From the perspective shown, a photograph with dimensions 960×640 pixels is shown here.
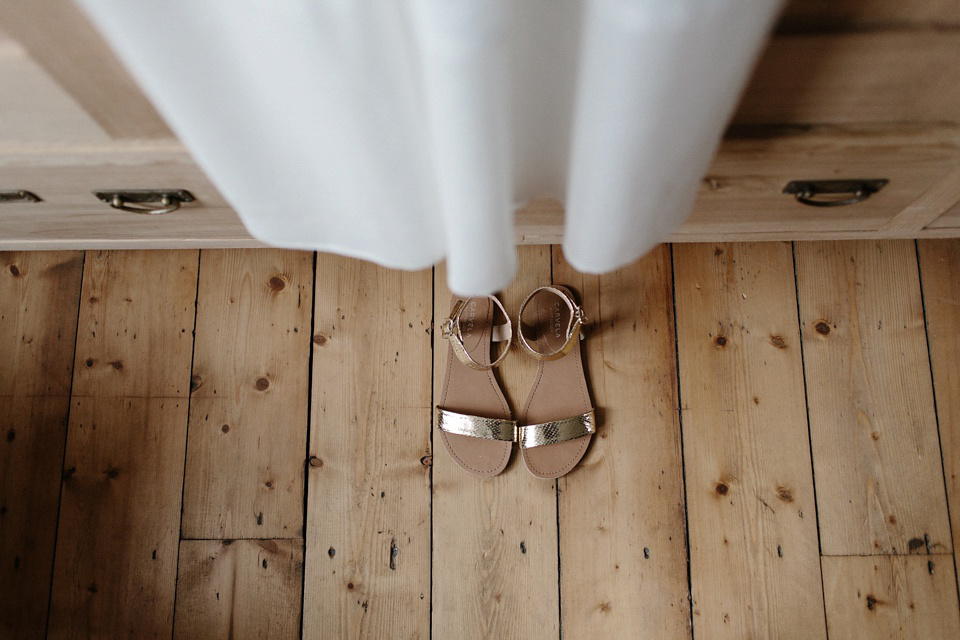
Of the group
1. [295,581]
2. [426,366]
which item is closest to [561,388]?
[426,366]

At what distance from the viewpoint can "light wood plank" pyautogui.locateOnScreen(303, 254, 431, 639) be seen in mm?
1047

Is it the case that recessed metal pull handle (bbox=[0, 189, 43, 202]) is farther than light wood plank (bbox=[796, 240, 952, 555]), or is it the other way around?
light wood plank (bbox=[796, 240, 952, 555])

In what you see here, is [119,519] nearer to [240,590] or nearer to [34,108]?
[240,590]

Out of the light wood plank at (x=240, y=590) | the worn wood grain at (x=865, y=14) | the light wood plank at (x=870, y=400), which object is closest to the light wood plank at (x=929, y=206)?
the light wood plank at (x=870, y=400)

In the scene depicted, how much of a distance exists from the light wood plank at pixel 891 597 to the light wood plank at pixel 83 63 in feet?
3.70

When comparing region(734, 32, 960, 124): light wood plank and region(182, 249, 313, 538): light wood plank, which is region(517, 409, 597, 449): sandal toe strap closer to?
region(182, 249, 313, 538): light wood plank

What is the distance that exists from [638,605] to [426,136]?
2.71ft

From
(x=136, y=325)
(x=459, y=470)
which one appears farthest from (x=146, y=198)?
(x=459, y=470)

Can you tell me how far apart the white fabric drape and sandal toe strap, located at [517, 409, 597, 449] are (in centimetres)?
43

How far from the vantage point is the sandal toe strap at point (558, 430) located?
3.38 feet

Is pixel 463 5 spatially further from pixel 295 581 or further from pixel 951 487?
pixel 951 487

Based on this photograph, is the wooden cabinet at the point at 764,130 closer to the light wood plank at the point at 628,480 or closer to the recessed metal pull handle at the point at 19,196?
the recessed metal pull handle at the point at 19,196

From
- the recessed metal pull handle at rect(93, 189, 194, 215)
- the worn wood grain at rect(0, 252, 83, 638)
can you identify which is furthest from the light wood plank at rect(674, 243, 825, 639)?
the worn wood grain at rect(0, 252, 83, 638)

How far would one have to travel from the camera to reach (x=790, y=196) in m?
0.84
